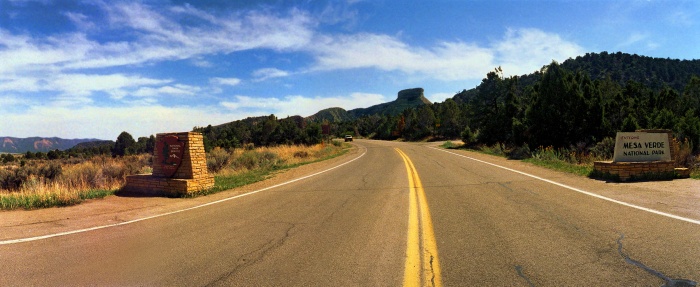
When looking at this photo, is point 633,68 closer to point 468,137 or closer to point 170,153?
point 468,137

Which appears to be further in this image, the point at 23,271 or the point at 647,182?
the point at 647,182

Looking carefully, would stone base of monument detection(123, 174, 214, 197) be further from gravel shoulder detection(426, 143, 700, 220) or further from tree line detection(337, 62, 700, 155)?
tree line detection(337, 62, 700, 155)

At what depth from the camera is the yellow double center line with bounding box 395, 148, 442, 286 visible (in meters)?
3.73

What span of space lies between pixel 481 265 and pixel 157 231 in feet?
16.6

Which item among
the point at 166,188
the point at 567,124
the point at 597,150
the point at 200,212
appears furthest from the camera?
the point at 567,124

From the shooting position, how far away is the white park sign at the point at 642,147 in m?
10.4

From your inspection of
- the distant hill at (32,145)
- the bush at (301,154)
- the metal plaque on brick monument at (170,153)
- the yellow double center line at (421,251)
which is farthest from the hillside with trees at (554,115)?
the metal plaque on brick monument at (170,153)

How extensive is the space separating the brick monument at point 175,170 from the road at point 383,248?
9.41 ft

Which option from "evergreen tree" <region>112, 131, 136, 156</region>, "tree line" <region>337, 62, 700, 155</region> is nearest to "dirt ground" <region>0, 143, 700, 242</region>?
"tree line" <region>337, 62, 700, 155</region>

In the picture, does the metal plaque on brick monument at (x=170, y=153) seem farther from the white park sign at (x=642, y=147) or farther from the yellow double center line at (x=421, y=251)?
the white park sign at (x=642, y=147)

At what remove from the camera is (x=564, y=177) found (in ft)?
37.7

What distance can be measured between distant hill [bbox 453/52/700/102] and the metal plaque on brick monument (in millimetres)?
78424

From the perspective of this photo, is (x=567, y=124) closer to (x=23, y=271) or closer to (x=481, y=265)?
(x=481, y=265)

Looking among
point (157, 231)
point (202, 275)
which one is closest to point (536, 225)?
point (202, 275)
